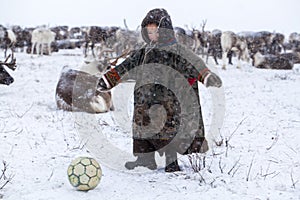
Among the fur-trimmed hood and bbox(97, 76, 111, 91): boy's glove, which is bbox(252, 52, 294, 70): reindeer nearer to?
the fur-trimmed hood

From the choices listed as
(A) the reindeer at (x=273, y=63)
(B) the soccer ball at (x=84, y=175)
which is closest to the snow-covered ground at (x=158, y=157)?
(B) the soccer ball at (x=84, y=175)

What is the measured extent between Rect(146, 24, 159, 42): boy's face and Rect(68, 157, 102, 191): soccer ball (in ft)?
4.61

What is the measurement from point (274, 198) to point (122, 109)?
470 centimetres

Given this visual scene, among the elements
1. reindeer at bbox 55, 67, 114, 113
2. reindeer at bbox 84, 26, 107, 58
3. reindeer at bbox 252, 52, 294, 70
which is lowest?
reindeer at bbox 55, 67, 114, 113

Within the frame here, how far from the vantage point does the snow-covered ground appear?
3.33m

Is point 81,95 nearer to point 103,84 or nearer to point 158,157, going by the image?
point 158,157

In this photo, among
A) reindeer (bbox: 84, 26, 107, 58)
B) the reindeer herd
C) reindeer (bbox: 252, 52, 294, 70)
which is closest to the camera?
the reindeer herd

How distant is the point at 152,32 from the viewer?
3.70 metres

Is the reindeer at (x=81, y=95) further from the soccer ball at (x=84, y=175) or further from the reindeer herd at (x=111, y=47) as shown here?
the soccer ball at (x=84, y=175)

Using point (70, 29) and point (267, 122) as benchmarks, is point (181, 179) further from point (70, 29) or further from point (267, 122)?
point (70, 29)

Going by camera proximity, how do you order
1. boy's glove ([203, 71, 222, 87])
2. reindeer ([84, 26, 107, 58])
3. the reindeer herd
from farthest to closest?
1. reindeer ([84, 26, 107, 58])
2. the reindeer herd
3. boy's glove ([203, 71, 222, 87])

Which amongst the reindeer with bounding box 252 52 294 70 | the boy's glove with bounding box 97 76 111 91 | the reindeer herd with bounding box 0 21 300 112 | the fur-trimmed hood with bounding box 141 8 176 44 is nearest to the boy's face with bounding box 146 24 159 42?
the fur-trimmed hood with bounding box 141 8 176 44

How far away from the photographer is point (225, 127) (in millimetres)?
6055

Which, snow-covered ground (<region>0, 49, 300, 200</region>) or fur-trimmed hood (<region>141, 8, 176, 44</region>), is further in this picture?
fur-trimmed hood (<region>141, 8, 176, 44</region>)
